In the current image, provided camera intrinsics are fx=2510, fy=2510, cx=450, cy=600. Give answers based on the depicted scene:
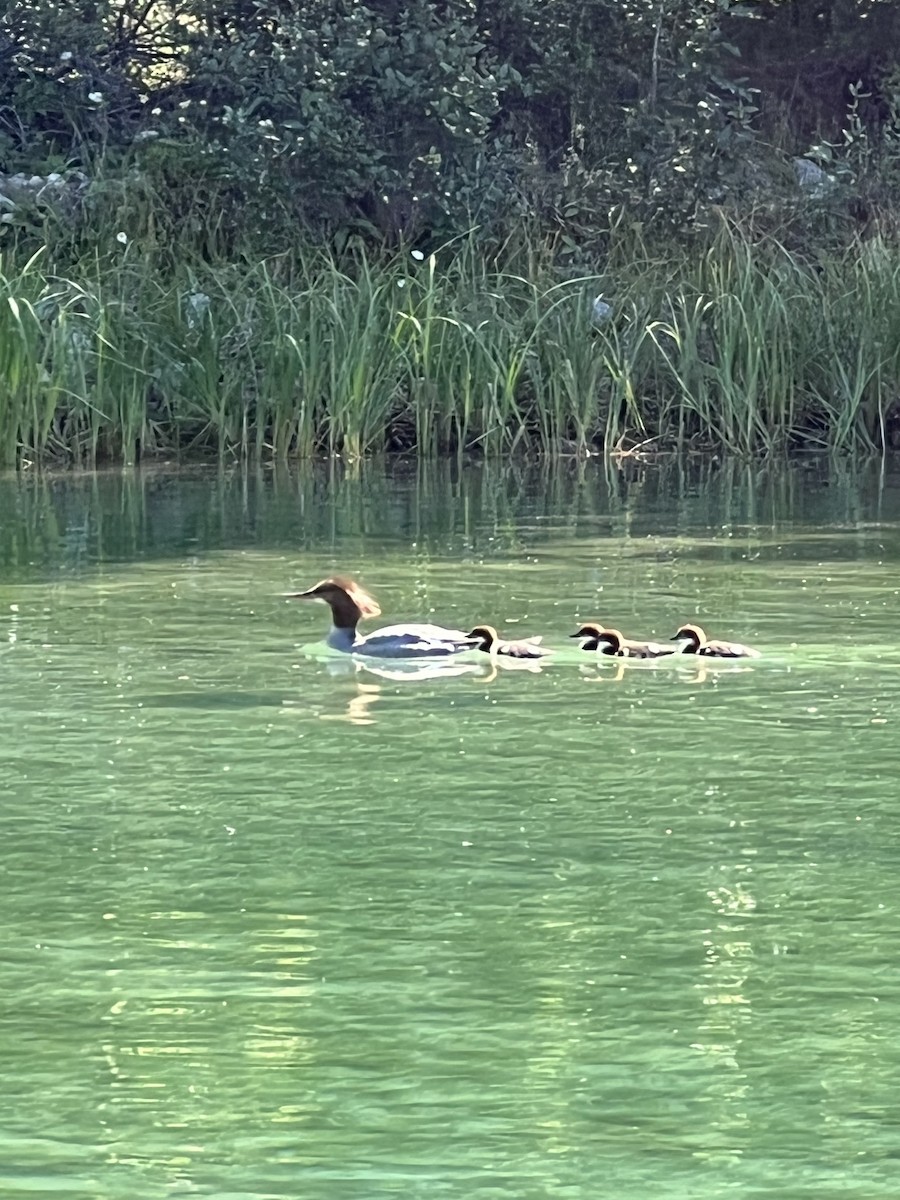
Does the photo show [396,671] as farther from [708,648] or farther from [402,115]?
[402,115]

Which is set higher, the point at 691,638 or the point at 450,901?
the point at 691,638

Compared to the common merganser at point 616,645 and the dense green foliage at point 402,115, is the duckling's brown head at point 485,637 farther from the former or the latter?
the dense green foliage at point 402,115

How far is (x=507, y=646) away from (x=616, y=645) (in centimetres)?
30

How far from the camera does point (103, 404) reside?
42.4ft

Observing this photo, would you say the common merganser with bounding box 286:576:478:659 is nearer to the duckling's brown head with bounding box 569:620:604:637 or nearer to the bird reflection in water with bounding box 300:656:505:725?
the bird reflection in water with bounding box 300:656:505:725

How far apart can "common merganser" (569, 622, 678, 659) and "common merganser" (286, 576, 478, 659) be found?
0.32 meters

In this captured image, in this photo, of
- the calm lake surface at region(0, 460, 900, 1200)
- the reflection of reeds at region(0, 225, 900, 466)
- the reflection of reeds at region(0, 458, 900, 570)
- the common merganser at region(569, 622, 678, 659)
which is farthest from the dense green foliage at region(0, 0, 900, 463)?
the common merganser at region(569, 622, 678, 659)

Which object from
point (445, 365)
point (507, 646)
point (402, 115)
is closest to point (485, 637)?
point (507, 646)

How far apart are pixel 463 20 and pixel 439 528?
28.3ft

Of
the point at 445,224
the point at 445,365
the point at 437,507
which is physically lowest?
the point at 437,507

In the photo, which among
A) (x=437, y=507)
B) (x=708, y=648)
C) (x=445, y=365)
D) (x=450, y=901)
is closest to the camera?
(x=450, y=901)

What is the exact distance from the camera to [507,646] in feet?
22.4

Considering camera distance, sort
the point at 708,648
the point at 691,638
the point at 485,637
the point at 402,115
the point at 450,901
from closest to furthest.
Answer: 1. the point at 450,901
2. the point at 708,648
3. the point at 691,638
4. the point at 485,637
5. the point at 402,115

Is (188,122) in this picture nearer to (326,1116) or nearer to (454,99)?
(454,99)
